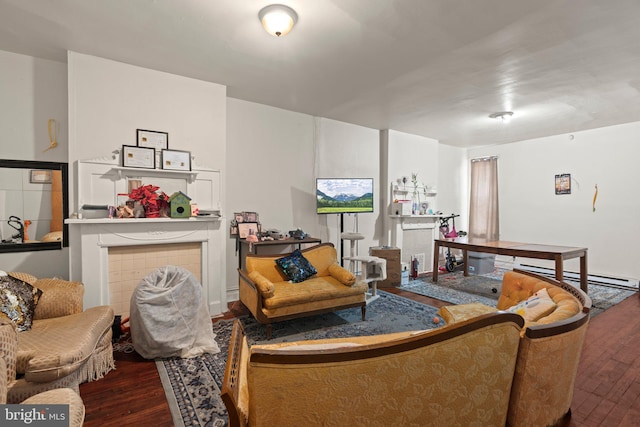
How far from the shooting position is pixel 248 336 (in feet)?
9.79

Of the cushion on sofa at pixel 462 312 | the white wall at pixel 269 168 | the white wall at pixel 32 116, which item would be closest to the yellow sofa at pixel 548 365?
the cushion on sofa at pixel 462 312

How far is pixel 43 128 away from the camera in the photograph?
302cm

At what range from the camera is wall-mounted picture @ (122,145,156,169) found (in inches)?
121

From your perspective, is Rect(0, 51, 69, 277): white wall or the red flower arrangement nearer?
Rect(0, 51, 69, 277): white wall

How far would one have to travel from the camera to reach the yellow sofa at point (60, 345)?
1.66 meters

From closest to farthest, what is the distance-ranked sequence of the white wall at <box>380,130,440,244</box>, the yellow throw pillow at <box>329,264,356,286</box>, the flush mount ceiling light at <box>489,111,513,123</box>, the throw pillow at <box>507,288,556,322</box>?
the throw pillow at <box>507,288,556,322</box> → the yellow throw pillow at <box>329,264,356,286</box> → the flush mount ceiling light at <box>489,111,513,123</box> → the white wall at <box>380,130,440,244</box>

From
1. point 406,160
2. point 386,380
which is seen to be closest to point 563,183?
point 406,160

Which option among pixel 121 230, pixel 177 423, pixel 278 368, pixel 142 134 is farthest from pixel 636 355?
pixel 142 134

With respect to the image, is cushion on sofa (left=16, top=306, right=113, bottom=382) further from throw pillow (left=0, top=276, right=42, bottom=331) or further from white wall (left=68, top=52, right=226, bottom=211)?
white wall (left=68, top=52, right=226, bottom=211)

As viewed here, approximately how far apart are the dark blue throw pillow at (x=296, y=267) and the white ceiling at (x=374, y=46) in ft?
6.86

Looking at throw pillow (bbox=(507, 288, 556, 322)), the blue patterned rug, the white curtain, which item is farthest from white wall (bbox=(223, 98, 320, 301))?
the white curtain

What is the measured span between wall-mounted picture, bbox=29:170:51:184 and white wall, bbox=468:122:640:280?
783 centimetres

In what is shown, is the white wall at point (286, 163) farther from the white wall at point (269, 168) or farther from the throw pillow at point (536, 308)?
the throw pillow at point (536, 308)

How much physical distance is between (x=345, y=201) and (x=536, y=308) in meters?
3.10
